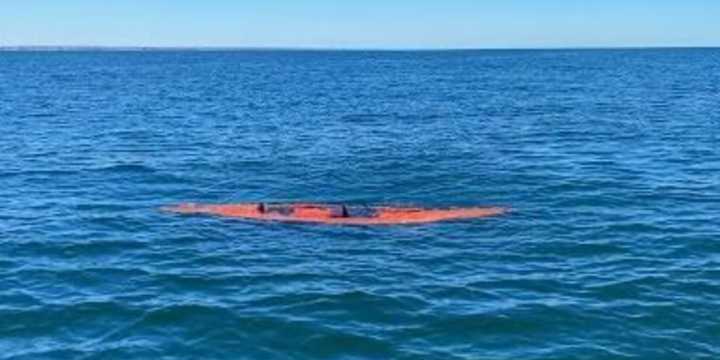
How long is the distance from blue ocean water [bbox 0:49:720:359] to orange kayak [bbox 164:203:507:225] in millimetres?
741

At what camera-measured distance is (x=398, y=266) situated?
26.6 metres

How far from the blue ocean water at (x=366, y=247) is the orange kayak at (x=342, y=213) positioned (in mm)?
741

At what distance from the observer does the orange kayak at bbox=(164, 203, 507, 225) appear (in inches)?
1254

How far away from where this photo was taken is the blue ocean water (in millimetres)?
21281

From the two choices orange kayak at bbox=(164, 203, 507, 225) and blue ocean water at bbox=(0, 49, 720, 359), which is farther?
orange kayak at bbox=(164, 203, 507, 225)

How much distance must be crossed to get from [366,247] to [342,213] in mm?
3718

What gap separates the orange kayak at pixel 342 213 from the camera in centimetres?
3184

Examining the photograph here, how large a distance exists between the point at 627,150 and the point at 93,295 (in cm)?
3371

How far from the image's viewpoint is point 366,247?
28.7m

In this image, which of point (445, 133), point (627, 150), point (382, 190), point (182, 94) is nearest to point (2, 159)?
point (382, 190)

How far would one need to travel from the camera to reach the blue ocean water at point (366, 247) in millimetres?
21281

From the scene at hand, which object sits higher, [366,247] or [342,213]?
[342,213]

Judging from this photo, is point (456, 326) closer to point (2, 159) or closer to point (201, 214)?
point (201, 214)

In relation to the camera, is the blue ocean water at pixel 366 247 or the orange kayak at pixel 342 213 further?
the orange kayak at pixel 342 213
